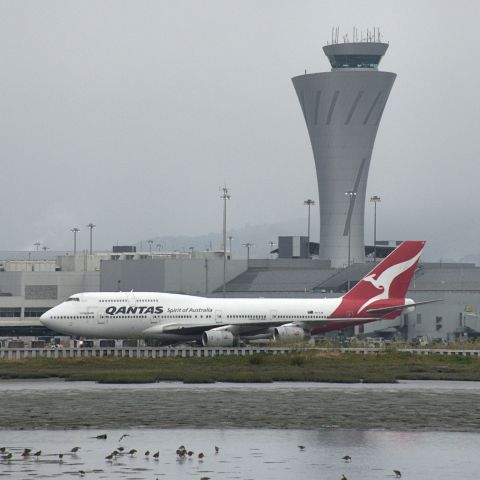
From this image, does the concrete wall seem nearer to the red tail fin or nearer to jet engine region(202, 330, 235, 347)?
the red tail fin

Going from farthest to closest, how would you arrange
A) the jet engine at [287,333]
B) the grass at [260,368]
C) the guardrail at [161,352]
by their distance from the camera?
the jet engine at [287,333] → the guardrail at [161,352] → the grass at [260,368]

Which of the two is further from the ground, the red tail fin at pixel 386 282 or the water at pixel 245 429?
the red tail fin at pixel 386 282

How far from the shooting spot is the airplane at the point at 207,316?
362 feet

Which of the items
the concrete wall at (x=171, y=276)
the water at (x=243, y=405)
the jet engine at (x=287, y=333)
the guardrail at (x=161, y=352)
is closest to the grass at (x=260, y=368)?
the water at (x=243, y=405)

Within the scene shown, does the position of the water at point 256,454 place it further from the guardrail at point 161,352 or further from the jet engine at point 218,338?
the jet engine at point 218,338

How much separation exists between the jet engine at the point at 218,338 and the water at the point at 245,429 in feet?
111

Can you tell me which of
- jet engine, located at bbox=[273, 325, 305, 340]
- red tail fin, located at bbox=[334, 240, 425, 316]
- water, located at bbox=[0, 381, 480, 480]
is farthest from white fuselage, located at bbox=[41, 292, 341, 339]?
water, located at bbox=[0, 381, 480, 480]

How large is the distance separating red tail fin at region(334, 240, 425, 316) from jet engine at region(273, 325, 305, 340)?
607 centimetres

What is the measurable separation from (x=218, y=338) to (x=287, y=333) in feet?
19.5

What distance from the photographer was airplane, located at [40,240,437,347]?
362 feet

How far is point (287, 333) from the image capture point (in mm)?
111375

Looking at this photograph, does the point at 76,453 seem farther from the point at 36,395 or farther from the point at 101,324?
the point at 101,324

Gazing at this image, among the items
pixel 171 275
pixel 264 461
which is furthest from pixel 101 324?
pixel 171 275

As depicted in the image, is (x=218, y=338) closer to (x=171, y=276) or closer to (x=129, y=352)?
(x=129, y=352)
